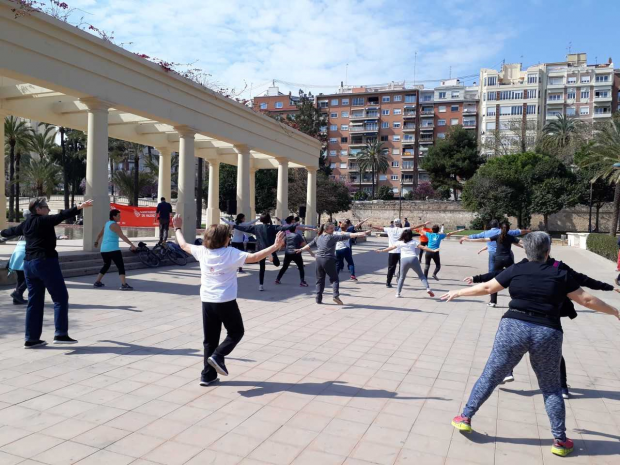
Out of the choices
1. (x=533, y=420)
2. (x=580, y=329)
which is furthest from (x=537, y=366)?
(x=580, y=329)

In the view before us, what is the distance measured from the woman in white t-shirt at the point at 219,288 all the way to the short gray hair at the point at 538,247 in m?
2.23

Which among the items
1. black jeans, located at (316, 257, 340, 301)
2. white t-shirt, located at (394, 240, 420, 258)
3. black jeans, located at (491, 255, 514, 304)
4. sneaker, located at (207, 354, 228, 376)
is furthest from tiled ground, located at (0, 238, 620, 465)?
white t-shirt, located at (394, 240, 420, 258)

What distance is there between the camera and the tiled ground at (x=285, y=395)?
141 inches

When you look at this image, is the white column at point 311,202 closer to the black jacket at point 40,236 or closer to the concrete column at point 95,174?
the concrete column at point 95,174

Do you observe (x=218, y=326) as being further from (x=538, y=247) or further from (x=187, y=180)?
(x=187, y=180)

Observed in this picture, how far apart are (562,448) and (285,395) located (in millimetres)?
2446

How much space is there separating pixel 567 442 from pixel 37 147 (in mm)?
46267

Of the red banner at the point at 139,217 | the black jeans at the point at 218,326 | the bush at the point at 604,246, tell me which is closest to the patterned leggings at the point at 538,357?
the black jeans at the point at 218,326

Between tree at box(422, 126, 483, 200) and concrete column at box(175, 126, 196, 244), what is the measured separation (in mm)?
54606

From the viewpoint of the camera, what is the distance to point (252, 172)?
28.7 m

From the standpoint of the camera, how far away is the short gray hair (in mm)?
3848

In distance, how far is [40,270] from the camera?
18.7 ft

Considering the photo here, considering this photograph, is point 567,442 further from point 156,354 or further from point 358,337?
point 156,354

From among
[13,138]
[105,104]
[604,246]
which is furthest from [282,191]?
[13,138]
